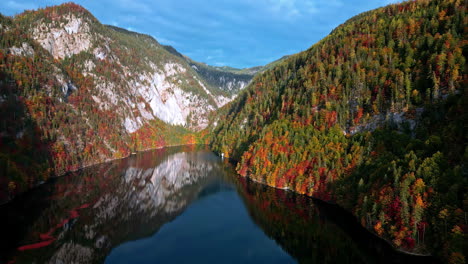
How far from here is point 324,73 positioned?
119 metres

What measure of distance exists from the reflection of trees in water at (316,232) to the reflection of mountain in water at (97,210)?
27357 mm

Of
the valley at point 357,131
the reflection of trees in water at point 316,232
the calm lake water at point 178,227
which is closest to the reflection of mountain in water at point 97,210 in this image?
the calm lake water at point 178,227

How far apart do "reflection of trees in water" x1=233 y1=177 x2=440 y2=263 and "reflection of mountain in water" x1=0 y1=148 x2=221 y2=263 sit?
27.4 m

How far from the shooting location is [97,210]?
233ft

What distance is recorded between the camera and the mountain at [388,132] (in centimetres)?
4512

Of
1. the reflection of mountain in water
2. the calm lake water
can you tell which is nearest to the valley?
the calm lake water

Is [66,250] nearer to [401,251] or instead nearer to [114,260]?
[114,260]

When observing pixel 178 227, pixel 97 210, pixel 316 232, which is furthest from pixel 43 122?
pixel 316 232

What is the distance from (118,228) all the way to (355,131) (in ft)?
242

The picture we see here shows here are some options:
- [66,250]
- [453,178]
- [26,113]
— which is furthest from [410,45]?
[26,113]

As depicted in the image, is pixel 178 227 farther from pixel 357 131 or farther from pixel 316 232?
pixel 357 131

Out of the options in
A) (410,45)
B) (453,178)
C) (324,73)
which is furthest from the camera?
(324,73)

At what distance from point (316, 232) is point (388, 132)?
35.9 metres

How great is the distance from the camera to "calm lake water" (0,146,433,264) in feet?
154
